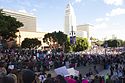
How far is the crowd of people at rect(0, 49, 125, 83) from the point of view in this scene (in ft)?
15.4

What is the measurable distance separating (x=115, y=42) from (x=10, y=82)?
160 meters

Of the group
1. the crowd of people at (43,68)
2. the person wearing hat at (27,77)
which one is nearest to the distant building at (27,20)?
the crowd of people at (43,68)

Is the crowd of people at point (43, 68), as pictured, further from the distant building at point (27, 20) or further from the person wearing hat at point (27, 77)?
the distant building at point (27, 20)

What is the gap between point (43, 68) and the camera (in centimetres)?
3100

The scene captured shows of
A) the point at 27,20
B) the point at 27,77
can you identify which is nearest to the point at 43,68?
the point at 27,77

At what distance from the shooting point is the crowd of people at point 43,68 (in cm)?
469

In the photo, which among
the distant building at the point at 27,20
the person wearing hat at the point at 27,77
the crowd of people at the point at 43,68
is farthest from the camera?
the distant building at the point at 27,20

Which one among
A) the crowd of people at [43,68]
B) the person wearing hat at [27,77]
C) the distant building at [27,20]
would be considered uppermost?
the distant building at [27,20]

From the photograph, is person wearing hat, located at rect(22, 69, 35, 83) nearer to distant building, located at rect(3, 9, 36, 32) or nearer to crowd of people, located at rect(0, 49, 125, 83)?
crowd of people, located at rect(0, 49, 125, 83)

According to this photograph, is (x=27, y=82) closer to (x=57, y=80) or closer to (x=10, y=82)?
(x=10, y=82)

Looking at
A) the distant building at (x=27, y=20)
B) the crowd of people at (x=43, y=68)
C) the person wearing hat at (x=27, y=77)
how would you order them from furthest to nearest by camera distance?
the distant building at (x=27, y=20), the crowd of people at (x=43, y=68), the person wearing hat at (x=27, y=77)

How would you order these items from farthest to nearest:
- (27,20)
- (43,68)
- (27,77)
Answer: (27,20) < (43,68) < (27,77)

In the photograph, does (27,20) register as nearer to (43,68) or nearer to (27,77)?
(43,68)

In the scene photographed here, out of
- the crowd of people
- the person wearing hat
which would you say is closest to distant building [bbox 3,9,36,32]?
the crowd of people
